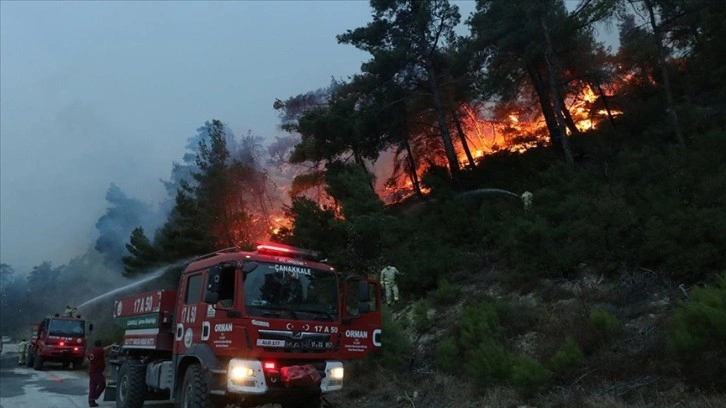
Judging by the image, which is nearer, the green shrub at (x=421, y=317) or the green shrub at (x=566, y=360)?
the green shrub at (x=566, y=360)

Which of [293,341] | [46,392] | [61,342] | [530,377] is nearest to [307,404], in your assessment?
[293,341]

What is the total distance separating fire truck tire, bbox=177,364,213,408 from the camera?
7.89 m

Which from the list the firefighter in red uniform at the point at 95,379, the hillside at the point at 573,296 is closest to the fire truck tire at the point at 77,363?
the firefighter in red uniform at the point at 95,379

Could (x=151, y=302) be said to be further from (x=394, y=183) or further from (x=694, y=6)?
(x=394, y=183)

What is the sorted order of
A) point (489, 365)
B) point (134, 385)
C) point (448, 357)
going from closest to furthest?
1. point (489, 365)
2. point (134, 385)
3. point (448, 357)

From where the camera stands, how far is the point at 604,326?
379 inches

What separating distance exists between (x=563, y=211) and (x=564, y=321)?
22.2 feet

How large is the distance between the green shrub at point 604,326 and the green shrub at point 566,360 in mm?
853

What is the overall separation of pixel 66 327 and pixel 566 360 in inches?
899

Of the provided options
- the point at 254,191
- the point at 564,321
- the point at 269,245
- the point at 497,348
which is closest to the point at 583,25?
the point at 564,321

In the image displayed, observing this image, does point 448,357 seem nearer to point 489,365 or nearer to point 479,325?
point 479,325

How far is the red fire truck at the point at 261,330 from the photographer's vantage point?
7633mm

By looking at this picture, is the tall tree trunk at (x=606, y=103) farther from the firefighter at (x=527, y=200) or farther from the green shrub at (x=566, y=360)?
the green shrub at (x=566, y=360)

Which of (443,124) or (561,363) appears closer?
(561,363)
